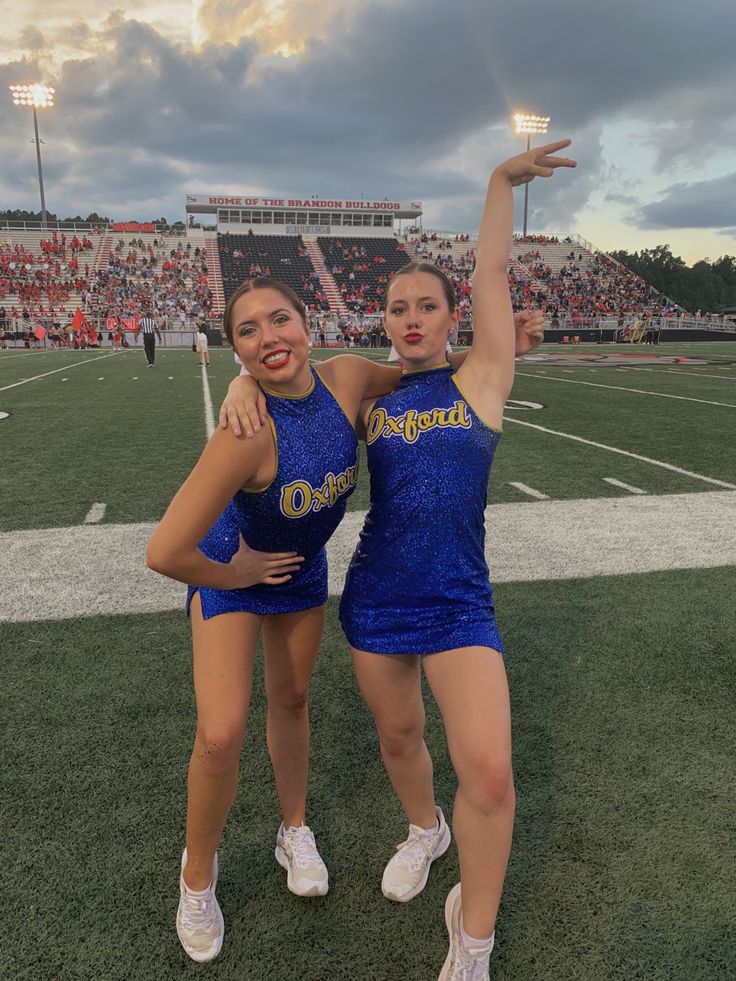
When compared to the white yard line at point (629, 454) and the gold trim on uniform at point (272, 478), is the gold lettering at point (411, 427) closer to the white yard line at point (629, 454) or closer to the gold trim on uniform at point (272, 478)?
the gold trim on uniform at point (272, 478)

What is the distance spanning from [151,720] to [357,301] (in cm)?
4960

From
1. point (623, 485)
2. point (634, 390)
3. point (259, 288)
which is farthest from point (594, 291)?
point (259, 288)

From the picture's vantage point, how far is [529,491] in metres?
6.68

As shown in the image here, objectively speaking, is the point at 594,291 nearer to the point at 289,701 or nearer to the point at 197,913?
the point at 289,701

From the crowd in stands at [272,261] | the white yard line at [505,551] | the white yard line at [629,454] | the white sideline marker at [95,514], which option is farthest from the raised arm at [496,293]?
the crowd in stands at [272,261]

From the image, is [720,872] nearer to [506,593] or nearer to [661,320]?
[506,593]

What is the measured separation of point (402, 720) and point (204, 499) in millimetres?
880

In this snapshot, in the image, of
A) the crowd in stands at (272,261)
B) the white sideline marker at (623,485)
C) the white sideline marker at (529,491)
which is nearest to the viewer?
the white sideline marker at (529,491)

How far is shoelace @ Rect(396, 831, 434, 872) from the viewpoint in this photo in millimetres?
2131

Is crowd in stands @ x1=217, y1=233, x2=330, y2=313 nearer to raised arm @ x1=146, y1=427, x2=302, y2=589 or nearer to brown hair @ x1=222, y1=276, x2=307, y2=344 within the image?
brown hair @ x1=222, y1=276, x2=307, y2=344

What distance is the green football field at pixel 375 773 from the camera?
75.4 inches

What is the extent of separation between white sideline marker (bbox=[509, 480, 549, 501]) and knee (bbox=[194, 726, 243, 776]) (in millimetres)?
4931

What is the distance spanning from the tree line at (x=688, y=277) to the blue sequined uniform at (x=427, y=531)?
341ft

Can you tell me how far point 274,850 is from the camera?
2295mm
